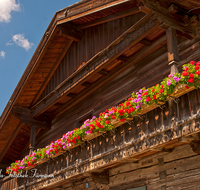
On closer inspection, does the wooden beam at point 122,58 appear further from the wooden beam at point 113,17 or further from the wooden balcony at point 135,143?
the wooden balcony at point 135,143

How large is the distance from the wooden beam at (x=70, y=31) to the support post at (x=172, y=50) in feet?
18.4

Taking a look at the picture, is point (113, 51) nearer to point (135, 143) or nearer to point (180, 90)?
point (135, 143)

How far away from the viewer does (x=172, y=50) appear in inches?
283

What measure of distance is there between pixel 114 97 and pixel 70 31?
12.3 feet

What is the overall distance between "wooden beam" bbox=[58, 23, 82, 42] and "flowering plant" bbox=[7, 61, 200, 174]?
4.63m

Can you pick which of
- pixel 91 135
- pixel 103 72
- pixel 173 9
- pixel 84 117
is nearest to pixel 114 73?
pixel 103 72

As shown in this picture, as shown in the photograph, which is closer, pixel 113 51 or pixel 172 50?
pixel 172 50

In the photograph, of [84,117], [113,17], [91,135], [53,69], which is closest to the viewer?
[91,135]

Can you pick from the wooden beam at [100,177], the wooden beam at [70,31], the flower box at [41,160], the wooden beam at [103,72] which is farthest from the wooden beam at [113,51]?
the wooden beam at [100,177]

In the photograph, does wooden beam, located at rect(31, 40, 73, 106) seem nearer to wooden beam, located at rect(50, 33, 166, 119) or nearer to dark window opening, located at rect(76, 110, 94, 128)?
wooden beam, located at rect(50, 33, 166, 119)

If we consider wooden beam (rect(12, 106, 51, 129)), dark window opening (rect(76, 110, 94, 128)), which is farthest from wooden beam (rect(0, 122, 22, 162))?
dark window opening (rect(76, 110, 94, 128))

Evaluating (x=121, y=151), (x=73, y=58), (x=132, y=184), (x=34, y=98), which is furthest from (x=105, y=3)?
(x=34, y=98)

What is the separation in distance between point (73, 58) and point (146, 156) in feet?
20.1

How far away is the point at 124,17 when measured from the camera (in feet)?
32.9
